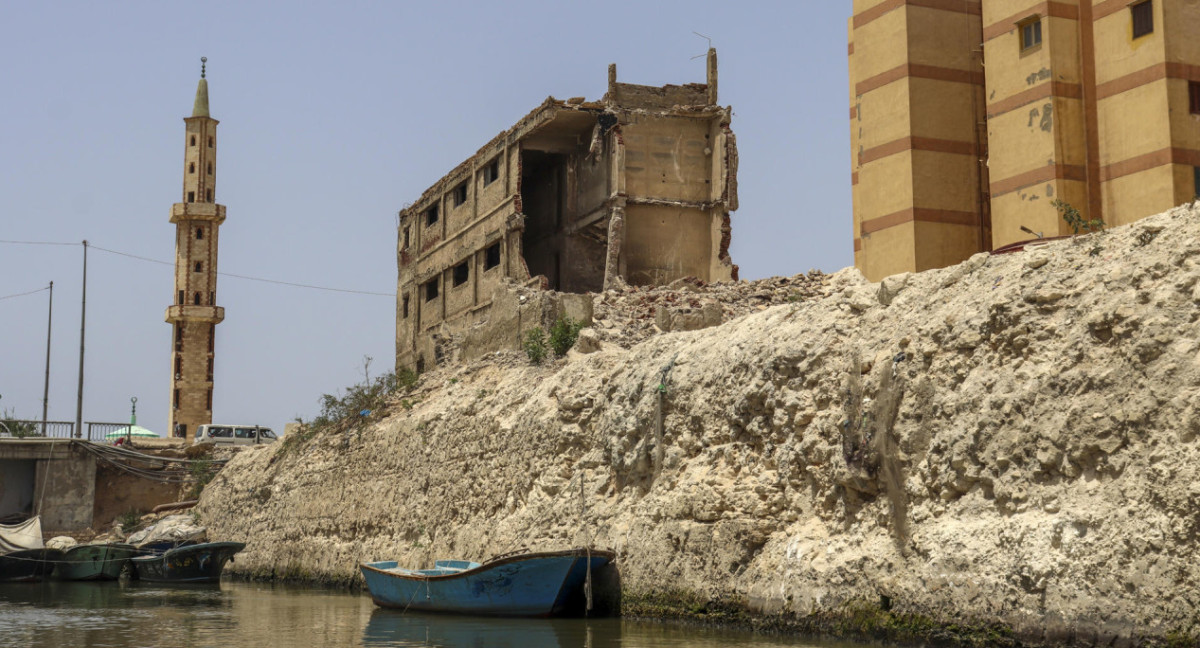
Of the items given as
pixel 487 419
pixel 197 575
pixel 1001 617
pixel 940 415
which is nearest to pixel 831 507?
pixel 940 415

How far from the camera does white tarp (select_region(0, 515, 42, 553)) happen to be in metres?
33.7

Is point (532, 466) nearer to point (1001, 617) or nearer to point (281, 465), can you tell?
point (1001, 617)

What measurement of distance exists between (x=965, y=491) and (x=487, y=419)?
475 inches

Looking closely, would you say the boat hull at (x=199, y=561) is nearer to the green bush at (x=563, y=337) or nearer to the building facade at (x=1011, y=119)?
the green bush at (x=563, y=337)

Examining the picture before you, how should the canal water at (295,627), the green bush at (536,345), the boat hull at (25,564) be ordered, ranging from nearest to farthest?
the canal water at (295,627) → the green bush at (536,345) → the boat hull at (25,564)

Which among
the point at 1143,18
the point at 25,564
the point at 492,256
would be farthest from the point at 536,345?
the point at 25,564

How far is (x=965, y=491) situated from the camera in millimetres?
13109

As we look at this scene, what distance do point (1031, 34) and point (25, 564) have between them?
89.3 ft

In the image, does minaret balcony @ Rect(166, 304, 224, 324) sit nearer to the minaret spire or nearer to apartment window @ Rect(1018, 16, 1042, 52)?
the minaret spire

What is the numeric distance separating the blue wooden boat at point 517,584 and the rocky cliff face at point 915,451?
2.54 ft

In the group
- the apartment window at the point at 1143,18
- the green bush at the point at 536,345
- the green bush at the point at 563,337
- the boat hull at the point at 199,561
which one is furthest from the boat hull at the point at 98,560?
the apartment window at the point at 1143,18

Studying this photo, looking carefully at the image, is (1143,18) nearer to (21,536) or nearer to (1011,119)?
(1011,119)

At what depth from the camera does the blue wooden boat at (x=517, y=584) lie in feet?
57.6

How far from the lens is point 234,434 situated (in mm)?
44875
